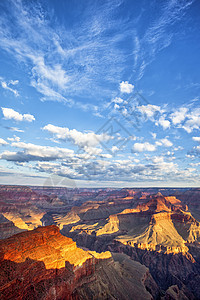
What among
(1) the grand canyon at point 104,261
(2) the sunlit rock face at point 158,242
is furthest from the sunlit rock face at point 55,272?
(2) the sunlit rock face at point 158,242

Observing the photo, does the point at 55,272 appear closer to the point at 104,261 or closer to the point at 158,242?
the point at 104,261

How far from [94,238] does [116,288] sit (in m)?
76.0

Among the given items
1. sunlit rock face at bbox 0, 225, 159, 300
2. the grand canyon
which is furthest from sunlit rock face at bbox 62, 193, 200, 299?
sunlit rock face at bbox 0, 225, 159, 300

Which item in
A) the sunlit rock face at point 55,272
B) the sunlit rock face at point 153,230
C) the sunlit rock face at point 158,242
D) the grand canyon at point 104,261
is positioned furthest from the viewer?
the sunlit rock face at point 153,230

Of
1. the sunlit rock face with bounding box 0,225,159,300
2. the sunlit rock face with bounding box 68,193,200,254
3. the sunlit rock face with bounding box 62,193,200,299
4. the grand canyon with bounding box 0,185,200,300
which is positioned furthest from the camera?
the sunlit rock face with bounding box 68,193,200,254

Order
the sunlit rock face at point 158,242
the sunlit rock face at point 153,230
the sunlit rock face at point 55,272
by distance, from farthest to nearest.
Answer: the sunlit rock face at point 153,230, the sunlit rock face at point 158,242, the sunlit rock face at point 55,272

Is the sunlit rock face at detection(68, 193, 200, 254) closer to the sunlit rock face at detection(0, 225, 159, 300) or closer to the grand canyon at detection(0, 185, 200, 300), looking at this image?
the grand canyon at detection(0, 185, 200, 300)

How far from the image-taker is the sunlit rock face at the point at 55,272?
30.4 m

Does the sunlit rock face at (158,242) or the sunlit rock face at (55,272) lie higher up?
the sunlit rock face at (55,272)

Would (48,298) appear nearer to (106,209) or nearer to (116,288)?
(116,288)

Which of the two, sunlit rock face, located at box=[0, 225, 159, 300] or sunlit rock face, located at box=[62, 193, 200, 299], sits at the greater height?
sunlit rock face, located at box=[0, 225, 159, 300]

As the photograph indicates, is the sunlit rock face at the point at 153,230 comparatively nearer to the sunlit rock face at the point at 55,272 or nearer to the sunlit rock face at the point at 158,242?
the sunlit rock face at the point at 158,242

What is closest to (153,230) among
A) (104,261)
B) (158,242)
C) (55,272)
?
(158,242)

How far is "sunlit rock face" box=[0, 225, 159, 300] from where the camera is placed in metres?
30.4
